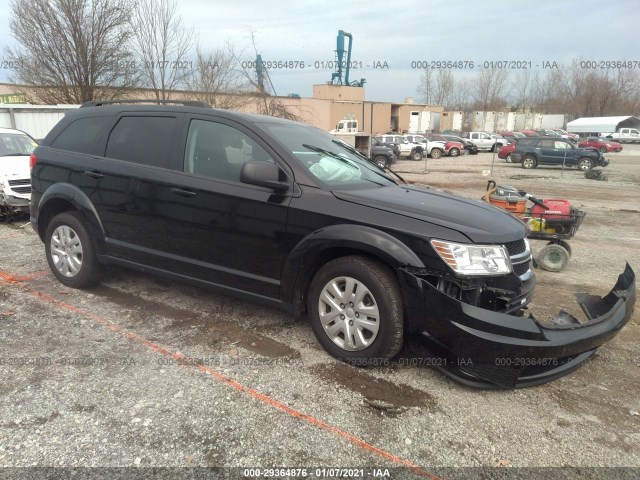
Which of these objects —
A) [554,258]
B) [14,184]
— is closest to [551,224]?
[554,258]

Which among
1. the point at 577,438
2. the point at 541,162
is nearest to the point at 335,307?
the point at 577,438

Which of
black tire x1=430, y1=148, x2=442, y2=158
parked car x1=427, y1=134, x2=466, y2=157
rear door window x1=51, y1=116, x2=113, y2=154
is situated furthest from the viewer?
parked car x1=427, y1=134, x2=466, y2=157

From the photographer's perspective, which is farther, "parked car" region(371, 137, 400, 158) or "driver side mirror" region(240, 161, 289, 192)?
"parked car" region(371, 137, 400, 158)

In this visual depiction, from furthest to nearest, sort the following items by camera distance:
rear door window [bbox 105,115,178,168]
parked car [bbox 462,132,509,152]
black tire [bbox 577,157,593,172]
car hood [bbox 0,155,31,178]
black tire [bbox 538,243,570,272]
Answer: parked car [bbox 462,132,509,152] → black tire [bbox 577,157,593,172] → car hood [bbox 0,155,31,178] → black tire [bbox 538,243,570,272] → rear door window [bbox 105,115,178,168]

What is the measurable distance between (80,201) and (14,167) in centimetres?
482

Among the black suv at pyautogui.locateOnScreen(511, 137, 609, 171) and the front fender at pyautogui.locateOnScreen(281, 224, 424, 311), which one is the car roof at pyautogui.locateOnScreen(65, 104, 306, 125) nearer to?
the front fender at pyautogui.locateOnScreen(281, 224, 424, 311)

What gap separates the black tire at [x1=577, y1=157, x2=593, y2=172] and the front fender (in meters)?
24.5

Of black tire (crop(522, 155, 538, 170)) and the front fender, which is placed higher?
black tire (crop(522, 155, 538, 170))

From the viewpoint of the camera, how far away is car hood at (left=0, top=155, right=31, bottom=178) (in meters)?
7.83

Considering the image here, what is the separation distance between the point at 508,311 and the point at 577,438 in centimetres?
82

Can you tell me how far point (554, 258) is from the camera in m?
6.01

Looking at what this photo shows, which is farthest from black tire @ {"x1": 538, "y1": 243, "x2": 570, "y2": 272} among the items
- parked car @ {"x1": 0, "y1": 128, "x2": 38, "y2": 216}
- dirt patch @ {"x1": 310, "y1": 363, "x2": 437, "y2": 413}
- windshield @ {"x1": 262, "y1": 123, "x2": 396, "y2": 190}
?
parked car @ {"x1": 0, "y1": 128, "x2": 38, "y2": 216}

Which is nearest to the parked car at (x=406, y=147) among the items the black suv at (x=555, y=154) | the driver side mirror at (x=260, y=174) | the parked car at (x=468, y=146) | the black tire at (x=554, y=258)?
the parked car at (x=468, y=146)

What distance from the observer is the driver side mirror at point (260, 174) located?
3.29 meters
